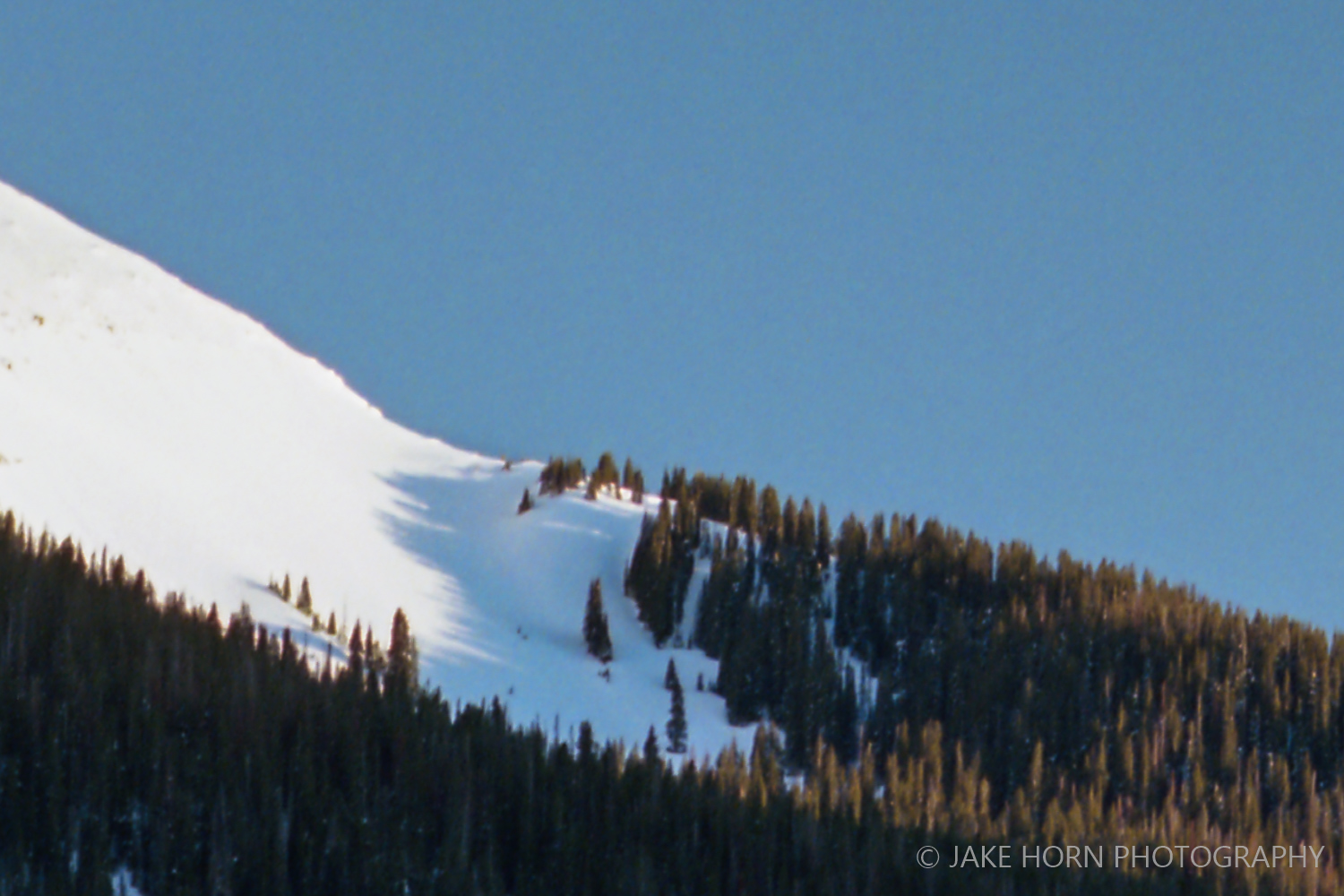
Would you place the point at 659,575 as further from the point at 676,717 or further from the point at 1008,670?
the point at 1008,670

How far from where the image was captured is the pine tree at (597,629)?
56.2m

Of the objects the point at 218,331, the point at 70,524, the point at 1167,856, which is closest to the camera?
the point at 70,524

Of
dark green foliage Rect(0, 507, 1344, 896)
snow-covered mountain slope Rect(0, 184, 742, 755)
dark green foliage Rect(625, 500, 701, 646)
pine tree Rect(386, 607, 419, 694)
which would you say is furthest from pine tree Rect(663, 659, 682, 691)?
dark green foliage Rect(0, 507, 1344, 896)

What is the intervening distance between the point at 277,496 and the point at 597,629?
575 inches

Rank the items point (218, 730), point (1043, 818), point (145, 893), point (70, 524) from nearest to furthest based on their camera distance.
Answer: point (145, 893) → point (218, 730) → point (70, 524) → point (1043, 818)

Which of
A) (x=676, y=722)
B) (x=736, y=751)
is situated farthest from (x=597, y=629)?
(x=736, y=751)

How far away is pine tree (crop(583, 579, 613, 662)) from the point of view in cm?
5625

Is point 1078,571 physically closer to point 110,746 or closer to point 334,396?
point 334,396

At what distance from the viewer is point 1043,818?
54.0 metres

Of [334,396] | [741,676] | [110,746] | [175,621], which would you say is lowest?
[110,746]

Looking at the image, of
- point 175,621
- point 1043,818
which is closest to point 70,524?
point 175,621

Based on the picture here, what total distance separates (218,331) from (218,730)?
51.3 meters

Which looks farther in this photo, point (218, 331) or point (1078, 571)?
point (1078, 571)

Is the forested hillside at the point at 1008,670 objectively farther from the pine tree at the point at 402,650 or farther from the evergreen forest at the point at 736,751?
the pine tree at the point at 402,650
